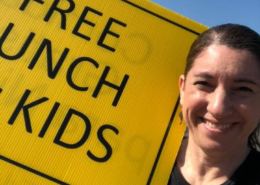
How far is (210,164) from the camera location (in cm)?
98

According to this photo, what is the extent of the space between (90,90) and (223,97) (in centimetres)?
47

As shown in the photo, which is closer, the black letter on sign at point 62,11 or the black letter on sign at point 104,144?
the black letter on sign at point 104,144

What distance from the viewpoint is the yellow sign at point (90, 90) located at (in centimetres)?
97

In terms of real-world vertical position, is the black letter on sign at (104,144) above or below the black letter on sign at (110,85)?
below

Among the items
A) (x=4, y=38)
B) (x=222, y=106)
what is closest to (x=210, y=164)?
(x=222, y=106)

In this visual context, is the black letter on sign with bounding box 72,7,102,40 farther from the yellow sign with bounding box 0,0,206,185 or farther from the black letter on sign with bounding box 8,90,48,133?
the black letter on sign with bounding box 8,90,48,133

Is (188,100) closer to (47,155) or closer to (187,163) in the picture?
(187,163)

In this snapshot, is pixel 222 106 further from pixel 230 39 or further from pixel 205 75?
pixel 230 39

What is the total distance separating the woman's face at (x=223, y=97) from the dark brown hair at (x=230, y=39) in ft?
0.06

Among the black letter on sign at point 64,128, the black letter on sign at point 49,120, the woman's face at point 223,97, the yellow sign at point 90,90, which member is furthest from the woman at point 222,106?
the black letter on sign at point 49,120

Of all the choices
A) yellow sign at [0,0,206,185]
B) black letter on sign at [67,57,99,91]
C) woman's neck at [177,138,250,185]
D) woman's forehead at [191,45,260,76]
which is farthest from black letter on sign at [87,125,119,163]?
woman's forehead at [191,45,260,76]

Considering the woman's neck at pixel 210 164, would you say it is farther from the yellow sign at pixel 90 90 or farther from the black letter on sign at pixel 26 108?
the black letter on sign at pixel 26 108

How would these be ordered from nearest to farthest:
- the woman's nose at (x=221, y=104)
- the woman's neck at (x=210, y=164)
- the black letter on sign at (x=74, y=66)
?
1. the woman's nose at (x=221, y=104)
2. the woman's neck at (x=210, y=164)
3. the black letter on sign at (x=74, y=66)

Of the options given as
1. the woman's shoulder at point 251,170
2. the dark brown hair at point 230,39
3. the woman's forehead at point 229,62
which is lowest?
the woman's shoulder at point 251,170
